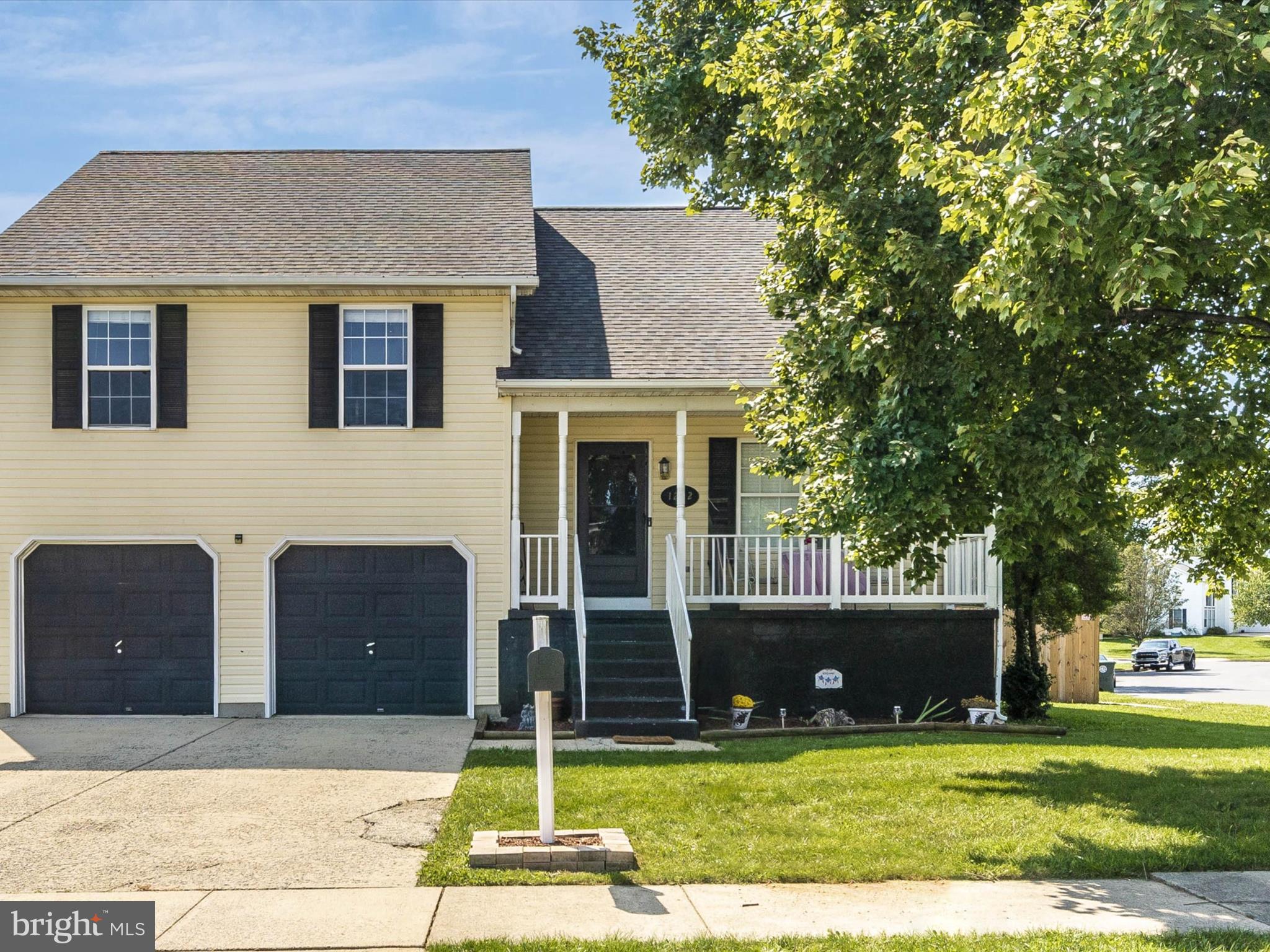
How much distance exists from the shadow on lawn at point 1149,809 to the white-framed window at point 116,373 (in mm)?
10117

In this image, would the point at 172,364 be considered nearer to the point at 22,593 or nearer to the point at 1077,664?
the point at 22,593

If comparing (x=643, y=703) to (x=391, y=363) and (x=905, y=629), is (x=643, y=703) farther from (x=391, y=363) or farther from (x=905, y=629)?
(x=391, y=363)

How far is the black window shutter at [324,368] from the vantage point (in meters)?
13.4

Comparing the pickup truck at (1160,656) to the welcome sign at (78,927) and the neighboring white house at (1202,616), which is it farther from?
the neighboring white house at (1202,616)

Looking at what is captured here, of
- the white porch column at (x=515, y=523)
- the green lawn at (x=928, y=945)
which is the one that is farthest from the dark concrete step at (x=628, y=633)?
the green lawn at (x=928, y=945)

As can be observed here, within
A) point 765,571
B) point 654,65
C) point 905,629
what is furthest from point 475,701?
point 654,65

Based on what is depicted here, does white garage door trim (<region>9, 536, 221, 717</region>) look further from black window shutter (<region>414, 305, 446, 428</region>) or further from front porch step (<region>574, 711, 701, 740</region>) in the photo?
front porch step (<region>574, 711, 701, 740</region>)

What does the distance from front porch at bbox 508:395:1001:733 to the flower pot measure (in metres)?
0.44

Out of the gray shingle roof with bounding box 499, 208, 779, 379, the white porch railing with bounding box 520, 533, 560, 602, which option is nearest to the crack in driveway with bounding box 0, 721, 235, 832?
the white porch railing with bounding box 520, 533, 560, 602

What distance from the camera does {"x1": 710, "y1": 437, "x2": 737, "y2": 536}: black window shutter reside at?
14.3 m

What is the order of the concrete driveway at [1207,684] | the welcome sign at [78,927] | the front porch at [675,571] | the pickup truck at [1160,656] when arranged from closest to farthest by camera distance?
1. the welcome sign at [78,927]
2. the front porch at [675,571]
3. the concrete driveway at [1207,684]
4. the pickup truck at [1160,656]

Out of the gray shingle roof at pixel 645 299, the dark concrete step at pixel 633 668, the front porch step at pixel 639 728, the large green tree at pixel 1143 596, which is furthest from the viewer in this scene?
the large green tree at pixel 1143 596

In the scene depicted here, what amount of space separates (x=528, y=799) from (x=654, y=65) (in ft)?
25.1

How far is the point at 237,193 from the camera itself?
616 inches
